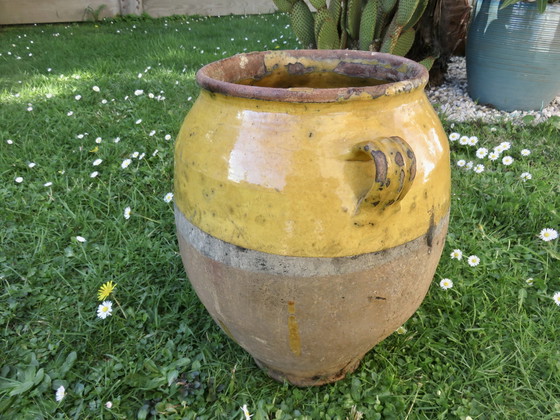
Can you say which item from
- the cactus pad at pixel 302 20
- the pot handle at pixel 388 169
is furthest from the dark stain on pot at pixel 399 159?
the cactus pad at pixel 302 20

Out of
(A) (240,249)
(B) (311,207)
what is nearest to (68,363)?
(A) (240,249)

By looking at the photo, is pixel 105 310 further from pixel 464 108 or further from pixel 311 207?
pixel 464 108

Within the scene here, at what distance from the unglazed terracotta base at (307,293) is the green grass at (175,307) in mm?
317

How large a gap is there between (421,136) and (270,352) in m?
0.78

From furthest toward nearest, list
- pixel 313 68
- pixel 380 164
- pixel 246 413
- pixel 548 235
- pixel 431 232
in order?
1. pixel 548 235
2. pixel 313 68
3. pixel 246 413
4. pixel 431 232
5. pixel 380 164

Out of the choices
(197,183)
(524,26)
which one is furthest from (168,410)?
(524,26)

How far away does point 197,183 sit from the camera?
4.24 ft

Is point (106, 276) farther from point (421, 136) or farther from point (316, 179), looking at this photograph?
point (421, 136)

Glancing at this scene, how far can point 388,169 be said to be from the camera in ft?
3.55

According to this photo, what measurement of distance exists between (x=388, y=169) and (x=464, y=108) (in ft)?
10.6

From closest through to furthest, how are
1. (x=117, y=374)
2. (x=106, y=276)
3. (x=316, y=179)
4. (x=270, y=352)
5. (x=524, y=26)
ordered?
(x=316, y=179) < (x=270, y=352) < (x=117, y=374) < (x=106, y=276) < (x=524, y=26)

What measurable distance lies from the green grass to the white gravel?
21 centimetres

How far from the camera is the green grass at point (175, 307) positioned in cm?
170

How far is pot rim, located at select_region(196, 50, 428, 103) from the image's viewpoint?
1.20 m
